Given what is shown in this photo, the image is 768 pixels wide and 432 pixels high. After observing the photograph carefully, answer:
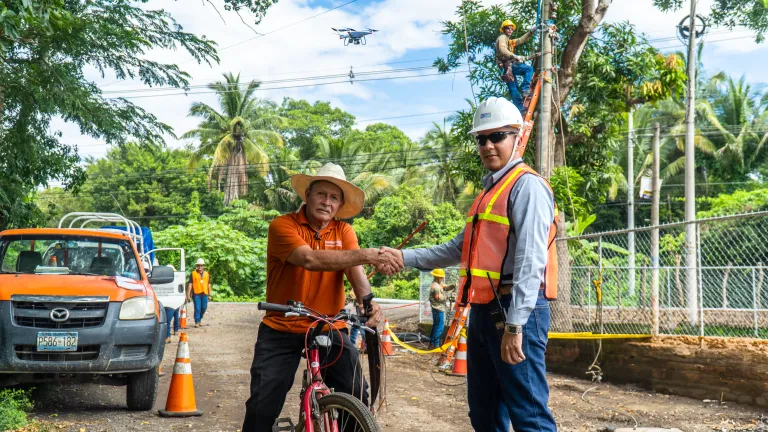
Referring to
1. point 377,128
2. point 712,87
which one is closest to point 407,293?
point 712,87

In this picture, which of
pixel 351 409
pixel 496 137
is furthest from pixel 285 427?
pixel 496 137

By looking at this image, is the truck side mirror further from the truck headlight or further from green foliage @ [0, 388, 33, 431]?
green foliage @ [0, 388, 33, 431]

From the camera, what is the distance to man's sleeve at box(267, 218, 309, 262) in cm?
456

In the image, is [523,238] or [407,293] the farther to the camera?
[407,293]

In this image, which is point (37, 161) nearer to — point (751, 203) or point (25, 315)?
point (25, 315)

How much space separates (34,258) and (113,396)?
203 centimetres

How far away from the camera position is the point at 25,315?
801 centimetres

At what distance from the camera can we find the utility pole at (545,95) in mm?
13766

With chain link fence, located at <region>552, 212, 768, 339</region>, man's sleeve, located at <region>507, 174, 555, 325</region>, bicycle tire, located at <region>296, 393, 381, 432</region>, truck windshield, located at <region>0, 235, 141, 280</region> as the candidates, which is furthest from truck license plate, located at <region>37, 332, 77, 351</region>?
chain link fence, located at <region>552, 212, 768, 339</region>

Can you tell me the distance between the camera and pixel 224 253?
39.8 metres

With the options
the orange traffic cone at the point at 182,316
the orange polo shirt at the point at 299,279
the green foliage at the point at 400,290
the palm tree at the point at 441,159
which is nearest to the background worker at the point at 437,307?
the orange traffic cone at the point at 182,316

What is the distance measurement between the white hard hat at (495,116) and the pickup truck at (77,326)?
5.23 meters

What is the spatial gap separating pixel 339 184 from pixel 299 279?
1.99 feet

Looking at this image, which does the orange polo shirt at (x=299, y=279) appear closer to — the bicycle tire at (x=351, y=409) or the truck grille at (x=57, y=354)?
the bicycle tire at (x=351, y=409)
